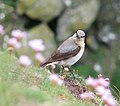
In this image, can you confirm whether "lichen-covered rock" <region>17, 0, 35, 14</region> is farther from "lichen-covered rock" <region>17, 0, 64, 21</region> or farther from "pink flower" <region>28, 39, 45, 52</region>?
"pink flower" <region>28, 39, 45, 52</region>

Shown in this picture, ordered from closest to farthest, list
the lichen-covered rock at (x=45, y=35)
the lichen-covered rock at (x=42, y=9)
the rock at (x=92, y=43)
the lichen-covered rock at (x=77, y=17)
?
the lichen-covered rock at (x=45, y=35) → the lichen-covered rock at (x=42, y=9) → the lichen-covered rock at (x=77, y=17) → the rock at (x=92, y=43)

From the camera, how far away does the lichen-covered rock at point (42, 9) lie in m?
21.4

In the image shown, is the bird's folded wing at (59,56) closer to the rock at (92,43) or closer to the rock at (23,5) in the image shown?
the rock at (23,5)

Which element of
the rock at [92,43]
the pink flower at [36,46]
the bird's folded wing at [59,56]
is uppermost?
the rock at [92,43]

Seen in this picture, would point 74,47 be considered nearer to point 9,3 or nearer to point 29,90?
point 29,90

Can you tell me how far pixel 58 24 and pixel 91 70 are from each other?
2310mm

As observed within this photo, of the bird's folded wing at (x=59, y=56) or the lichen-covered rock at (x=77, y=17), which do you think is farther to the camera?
the lichen-covered rock at (x=77, y=17)

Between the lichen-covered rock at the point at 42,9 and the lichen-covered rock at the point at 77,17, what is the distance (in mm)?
408

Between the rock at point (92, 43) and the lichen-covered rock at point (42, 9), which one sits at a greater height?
the lichen-covered rock at point (42, 9)

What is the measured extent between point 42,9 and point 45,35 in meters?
1.00

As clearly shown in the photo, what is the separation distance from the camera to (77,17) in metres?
21.9

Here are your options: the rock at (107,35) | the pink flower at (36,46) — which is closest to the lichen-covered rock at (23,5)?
the rock at (107,35)

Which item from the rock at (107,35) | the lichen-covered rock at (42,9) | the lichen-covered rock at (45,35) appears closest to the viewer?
the lichen-covered rock at (45,35)

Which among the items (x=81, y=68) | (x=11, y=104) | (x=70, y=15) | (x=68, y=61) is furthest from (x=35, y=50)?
(x=70, y=15)
